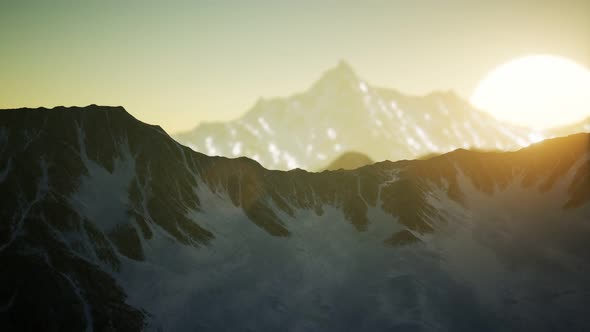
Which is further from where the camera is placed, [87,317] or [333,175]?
[333,175]

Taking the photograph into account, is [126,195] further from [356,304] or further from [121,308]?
[356,304]

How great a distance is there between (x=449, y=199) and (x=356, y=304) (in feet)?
A: 267

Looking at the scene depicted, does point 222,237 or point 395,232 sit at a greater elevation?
point 222,237

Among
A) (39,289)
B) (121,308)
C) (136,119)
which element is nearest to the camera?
(39,289)

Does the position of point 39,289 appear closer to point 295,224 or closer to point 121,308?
point 121,308

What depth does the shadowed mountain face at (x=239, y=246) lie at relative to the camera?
94.5 metres

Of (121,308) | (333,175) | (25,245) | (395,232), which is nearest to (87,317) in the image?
(121,308)

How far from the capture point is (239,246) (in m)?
130

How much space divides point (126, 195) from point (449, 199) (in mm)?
110226

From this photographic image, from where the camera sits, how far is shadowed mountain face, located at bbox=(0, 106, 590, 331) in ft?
310

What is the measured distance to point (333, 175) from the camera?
178 m

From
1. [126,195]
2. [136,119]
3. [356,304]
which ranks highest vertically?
[136,119]

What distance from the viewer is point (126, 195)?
120312 mm

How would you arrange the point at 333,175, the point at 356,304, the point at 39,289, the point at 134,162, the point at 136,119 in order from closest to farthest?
the point at 39,289
the point at 356,304
the point at 134,162
the point at 136,119
the point at 333,175
